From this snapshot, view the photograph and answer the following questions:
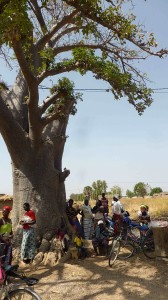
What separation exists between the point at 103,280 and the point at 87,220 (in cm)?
284

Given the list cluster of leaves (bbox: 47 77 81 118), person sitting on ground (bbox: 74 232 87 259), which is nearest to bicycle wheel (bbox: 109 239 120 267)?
person sitting on ground (bbox: 74 232 87 259)

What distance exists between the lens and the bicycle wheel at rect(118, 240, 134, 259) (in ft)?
27.3

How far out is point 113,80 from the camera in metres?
8.52

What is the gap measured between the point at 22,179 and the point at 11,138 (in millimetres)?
1154

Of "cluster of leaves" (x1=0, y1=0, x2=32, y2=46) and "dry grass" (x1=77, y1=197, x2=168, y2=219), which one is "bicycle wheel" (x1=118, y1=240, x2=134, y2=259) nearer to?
"cluster of leaves" (x1=0, y1=0, x2=32, y2=46)

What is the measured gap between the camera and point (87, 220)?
9492 mm

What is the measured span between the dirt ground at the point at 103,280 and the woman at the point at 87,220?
1.17 meters

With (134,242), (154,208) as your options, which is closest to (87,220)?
(134,242)

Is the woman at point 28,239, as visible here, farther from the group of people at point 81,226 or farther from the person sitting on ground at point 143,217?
the person sitting on ground at point 143,217

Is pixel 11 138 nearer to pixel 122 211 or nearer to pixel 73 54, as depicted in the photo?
pixel 73 54

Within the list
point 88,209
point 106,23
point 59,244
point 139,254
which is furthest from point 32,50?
point 139,254

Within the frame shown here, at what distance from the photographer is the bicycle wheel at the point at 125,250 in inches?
328

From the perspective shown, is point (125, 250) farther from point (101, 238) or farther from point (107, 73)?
point (107, 73)

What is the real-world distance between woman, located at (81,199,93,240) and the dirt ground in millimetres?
1166
